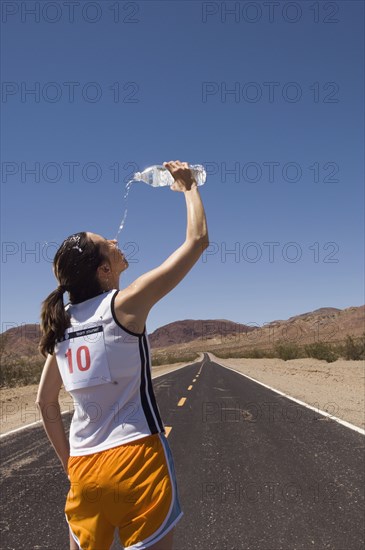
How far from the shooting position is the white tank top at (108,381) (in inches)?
78.1

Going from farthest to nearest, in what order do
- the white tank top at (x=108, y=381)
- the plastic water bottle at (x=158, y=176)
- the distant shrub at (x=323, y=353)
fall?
the distant shrub at (x=323, y=353) → the plastic water bottle at (x=158, y=176) → the white tank top at (x=108, y=381)

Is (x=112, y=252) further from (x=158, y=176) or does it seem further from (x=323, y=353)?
(x=323, y=353)

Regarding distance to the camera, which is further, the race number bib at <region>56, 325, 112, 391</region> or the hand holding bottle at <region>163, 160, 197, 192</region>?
the hand holding bottle at <region>163, 160, 197, 192</region>

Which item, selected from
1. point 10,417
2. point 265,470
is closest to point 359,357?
point 10,417

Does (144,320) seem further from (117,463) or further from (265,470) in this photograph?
(265,470)

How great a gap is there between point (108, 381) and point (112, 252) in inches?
23.8

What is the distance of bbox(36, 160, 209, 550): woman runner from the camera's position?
1.92 meters

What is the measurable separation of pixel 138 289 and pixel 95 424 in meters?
0.61

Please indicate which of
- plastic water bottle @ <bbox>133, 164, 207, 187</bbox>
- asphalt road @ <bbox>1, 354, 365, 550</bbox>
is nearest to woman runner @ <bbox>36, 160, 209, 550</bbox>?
plastic water bottle @ <bbox>133, 164, 207, 187</bbox>

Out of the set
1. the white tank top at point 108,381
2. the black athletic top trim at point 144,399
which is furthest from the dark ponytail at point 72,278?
the black athletic top trim at point 144,399

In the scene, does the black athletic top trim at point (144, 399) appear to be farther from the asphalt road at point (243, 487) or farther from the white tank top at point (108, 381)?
the asphalt road at point (243, 487)

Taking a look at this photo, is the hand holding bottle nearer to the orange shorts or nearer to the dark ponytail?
the dark ponytail

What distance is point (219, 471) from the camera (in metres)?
6.52

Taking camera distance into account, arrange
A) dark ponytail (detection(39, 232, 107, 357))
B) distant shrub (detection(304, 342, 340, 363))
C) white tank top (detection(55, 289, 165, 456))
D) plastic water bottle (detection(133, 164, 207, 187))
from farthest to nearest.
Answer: distant shrub (detection(304, 342, 340, 363)), plastic water bottle (detection(133, 164, 207, 187)), dark ponytail (detection(39, 232, 107, 357)), white tank top (detection(55, 289, 165, 456))
